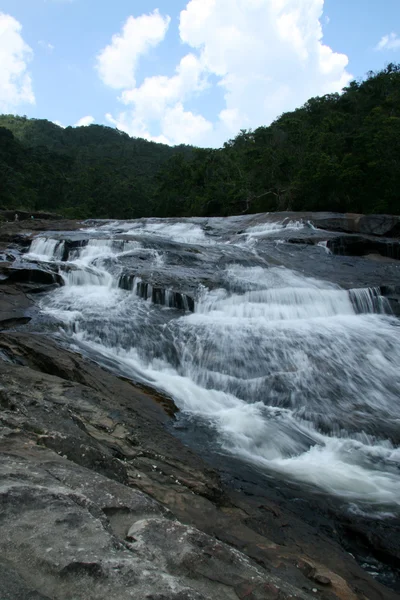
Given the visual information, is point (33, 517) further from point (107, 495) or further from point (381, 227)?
point (381, 227)

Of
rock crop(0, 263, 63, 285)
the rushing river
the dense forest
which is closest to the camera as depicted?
the rushing river

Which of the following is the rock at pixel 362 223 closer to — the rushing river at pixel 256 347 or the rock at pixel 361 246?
the rock at pixel 361 246

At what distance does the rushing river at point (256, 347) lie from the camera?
18.1 ft

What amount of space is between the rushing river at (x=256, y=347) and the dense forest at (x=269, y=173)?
13.8 meters

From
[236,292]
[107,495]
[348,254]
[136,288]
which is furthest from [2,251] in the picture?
[107,495]

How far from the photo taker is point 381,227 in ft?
62.7

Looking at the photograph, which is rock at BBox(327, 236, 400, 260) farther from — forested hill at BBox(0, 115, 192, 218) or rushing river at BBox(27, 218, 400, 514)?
forested hill at BBox(0, 115, 192, 218)

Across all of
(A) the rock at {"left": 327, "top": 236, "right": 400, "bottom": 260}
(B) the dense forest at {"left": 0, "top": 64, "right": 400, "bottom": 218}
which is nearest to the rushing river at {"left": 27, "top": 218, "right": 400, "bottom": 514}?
(A) the rock at {"left": 327, "top": 236, "right": 400, "bottom": 260}

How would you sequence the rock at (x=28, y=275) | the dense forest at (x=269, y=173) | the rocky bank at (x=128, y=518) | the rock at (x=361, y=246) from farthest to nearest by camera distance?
the dense forest at (x=269, y=173) → the rock at (x=361, y=246) → the rock at (x=28, y=275) → the rocky bank at (x=128, y=518)

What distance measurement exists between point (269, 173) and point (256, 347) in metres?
28.2

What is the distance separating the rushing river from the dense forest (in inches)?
544

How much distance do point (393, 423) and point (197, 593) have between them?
5564 mm

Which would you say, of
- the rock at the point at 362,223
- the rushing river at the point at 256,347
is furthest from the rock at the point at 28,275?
the rock at the point at 362,223

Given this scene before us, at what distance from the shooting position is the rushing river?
18.1 ft
